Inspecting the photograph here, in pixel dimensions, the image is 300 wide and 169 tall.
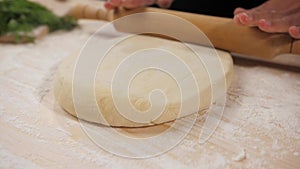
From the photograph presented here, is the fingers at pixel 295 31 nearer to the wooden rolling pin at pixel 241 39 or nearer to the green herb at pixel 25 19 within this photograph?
the wooden rolling pin at pixel 241 39

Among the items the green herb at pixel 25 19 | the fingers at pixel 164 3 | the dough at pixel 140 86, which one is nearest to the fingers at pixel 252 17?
the dough at pixel 140 86

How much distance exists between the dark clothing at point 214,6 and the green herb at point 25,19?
548 millimetres

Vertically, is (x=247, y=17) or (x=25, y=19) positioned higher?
(x=247, y=17)

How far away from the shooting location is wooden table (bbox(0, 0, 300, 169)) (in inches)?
33.7

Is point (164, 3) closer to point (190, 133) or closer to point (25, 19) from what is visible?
point (25, 19)

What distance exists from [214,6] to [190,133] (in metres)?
0.81

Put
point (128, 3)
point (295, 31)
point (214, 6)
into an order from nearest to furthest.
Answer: point (295, 31) < point (128, 3) < point (214, 6)

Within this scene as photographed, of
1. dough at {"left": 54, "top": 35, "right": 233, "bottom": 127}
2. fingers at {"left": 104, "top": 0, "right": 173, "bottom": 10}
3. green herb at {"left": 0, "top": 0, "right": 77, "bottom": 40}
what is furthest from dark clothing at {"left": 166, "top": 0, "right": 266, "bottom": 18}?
green herb at {"left": 0, "top": 0, "right": 77, "bottom": 40}

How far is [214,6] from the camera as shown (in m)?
1.57

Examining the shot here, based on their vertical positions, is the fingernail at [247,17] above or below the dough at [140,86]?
above

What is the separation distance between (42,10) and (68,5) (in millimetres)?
329

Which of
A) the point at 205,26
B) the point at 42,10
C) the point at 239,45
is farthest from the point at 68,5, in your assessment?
the point at 239,45

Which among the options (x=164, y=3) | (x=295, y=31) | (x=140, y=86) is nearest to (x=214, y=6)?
(x=164, y=3)

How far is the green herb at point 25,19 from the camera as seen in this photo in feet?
4.99
